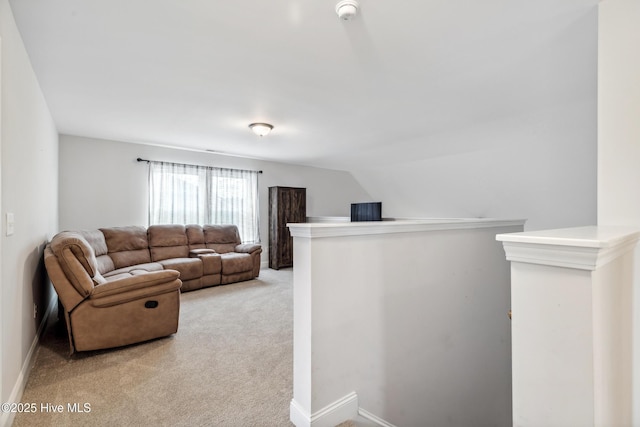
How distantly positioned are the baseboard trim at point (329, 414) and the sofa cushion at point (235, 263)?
3419mm

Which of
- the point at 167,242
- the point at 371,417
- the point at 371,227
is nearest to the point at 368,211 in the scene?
the point at 371,227

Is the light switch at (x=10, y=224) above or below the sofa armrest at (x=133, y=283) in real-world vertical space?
above

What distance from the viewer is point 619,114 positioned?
1595 mm

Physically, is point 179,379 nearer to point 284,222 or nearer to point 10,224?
point 10,224

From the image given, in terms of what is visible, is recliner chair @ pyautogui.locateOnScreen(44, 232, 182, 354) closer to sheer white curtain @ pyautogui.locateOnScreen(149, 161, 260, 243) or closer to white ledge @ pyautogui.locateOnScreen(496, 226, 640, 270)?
sheer white curtain @ pyautogui.locateOnScreen(149, 161, 260, 243)

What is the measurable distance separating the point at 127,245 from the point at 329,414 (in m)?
4.16

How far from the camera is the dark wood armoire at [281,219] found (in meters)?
6.17

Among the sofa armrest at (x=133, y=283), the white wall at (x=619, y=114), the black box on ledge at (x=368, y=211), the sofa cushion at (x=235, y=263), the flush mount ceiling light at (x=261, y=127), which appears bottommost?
the sofa cushion at (x=235, y=263)

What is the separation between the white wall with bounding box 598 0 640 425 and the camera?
154 cm

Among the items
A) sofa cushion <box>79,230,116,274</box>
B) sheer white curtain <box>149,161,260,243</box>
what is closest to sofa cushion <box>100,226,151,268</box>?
sofa cushion <box>79,230,116,274</box>

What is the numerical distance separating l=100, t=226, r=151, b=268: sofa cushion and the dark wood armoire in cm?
237

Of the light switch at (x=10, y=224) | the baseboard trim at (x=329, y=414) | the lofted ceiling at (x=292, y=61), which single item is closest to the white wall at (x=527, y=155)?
the lofted ceiling at (x=292, y=61)

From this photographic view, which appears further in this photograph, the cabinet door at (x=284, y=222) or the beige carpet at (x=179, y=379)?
the cabinet door at (x=284, y=222)

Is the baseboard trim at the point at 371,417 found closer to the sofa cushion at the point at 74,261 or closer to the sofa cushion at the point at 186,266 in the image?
the sofa cushion at the point at 74,261
